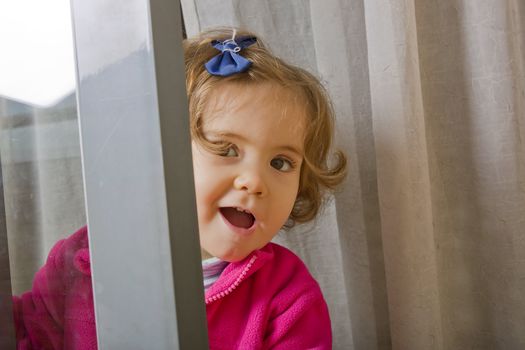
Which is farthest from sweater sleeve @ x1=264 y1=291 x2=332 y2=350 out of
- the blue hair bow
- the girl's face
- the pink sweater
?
the blue hair bow

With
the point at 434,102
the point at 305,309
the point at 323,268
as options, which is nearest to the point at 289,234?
the point at 323,268

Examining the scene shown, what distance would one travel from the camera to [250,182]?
29.3 inches

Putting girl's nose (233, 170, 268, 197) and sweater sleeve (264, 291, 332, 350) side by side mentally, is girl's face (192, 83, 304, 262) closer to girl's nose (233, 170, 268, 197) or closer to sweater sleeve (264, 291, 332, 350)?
girl's nose (233, 170, 268, 197)

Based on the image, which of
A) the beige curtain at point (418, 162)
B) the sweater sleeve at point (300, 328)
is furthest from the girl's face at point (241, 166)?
the beige curtain at point (418, 162)

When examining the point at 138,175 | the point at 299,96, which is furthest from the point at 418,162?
the point at 138,175

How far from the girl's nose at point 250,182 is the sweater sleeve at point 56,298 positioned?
346mm

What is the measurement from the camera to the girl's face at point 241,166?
0.76 metres

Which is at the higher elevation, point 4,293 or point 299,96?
point 299,96

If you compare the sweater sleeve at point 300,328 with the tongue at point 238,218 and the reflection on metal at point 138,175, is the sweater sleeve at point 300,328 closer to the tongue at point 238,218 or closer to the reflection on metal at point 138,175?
the tongue at point 238,218

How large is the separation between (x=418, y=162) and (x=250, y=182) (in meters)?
0.33

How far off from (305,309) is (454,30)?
56 centimetres

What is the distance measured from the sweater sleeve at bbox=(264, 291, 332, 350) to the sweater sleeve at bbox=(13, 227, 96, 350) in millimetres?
447

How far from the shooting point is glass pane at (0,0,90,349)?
1.36 feet

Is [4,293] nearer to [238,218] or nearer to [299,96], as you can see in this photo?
[238,218]
